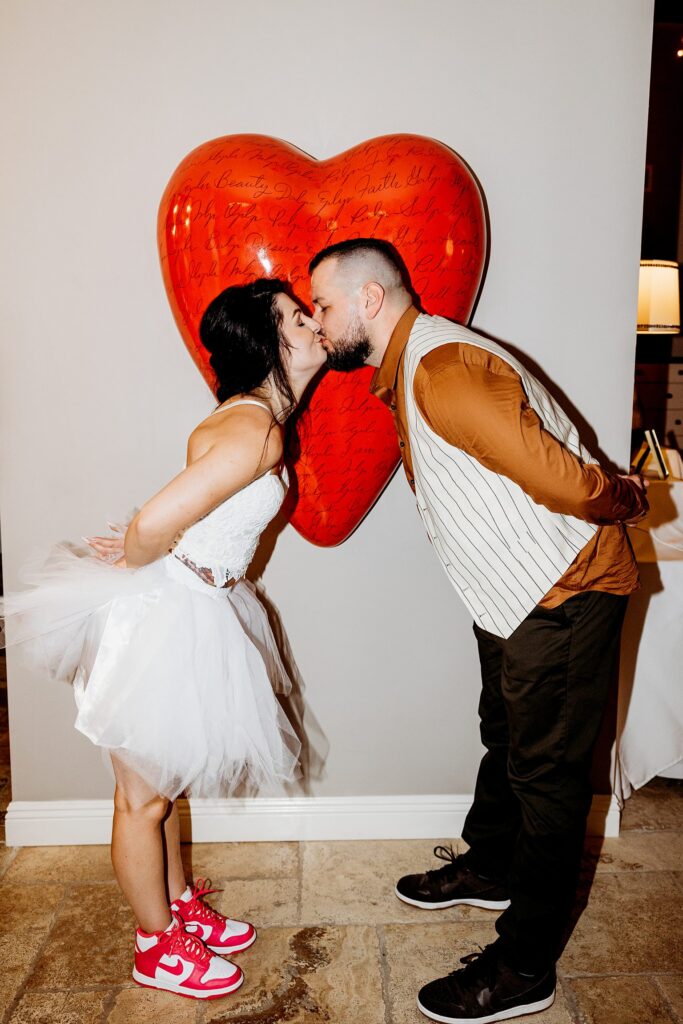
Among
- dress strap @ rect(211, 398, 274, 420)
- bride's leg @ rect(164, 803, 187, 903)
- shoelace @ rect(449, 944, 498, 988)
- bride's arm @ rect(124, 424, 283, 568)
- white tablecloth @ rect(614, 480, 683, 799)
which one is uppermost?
dress strap @ rect(211, 398, 274, 420)

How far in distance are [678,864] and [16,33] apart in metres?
2.88

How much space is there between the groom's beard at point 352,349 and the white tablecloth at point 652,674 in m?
1.10

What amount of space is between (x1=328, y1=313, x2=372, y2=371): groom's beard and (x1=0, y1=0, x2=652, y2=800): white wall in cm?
55

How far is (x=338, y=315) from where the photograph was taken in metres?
1.65

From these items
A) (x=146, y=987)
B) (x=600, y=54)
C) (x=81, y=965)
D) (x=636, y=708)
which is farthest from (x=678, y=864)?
(x=600, y=54)

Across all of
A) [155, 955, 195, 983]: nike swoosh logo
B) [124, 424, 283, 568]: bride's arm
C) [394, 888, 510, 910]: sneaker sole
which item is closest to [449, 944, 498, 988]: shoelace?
[394, 888, 510, 910]: sneaker sole

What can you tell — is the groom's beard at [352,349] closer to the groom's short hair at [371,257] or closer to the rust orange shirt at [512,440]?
the groom's short hair at [371,257]

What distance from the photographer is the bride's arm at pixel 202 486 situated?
5.02 ft

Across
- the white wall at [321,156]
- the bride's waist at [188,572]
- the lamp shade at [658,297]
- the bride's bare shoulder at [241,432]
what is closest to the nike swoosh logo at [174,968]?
the white wall at [321,156]

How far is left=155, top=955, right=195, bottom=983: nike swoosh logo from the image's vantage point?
1736 mm

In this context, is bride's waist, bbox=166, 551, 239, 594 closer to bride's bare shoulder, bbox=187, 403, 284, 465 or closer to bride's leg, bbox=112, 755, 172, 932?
bride's bare shoulder, bbox=187, 403, 284, 465

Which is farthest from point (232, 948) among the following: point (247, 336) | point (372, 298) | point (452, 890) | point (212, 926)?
point (372, 298)

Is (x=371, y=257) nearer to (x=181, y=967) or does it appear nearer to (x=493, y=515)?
(x=493, y=515)

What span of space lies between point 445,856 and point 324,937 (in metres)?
0.47
